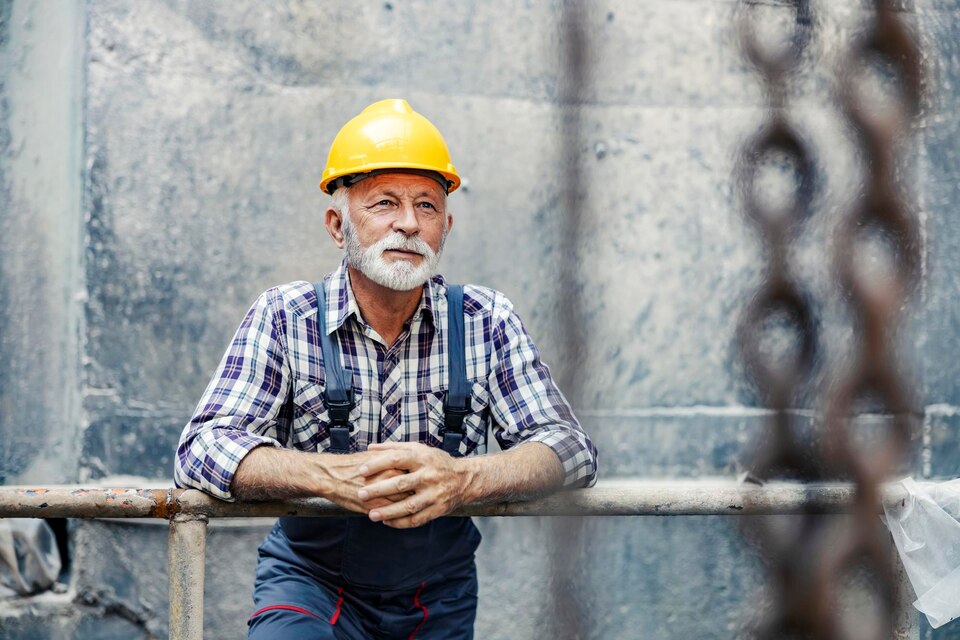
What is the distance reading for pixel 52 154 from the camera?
3457 millimetres

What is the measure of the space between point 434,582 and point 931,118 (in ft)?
7.96

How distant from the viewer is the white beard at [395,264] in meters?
2.38

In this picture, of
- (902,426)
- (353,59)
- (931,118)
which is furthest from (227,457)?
(931,118)

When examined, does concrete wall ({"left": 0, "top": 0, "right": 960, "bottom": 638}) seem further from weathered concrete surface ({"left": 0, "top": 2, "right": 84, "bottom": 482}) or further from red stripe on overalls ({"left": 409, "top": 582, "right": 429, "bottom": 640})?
red stripe on overalls ({"left": 409, "top": 582, "right": 429, "bottom": 640})

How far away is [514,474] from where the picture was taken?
6.85ft

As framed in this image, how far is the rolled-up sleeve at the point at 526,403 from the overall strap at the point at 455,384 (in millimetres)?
85

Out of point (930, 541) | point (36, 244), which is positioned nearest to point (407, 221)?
point (930, 541)

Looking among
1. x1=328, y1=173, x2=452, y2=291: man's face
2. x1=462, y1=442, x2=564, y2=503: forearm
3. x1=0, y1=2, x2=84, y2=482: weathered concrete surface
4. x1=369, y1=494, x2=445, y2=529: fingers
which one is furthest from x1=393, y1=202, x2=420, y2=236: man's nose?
x1=0, y1=2, x2=84, y2=482: weathered concrete surface

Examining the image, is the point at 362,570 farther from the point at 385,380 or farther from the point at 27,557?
the point at 27,557

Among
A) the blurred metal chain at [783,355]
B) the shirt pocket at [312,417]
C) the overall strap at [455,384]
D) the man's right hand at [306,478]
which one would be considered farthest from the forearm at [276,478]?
the blurred metal chain at [783,355]

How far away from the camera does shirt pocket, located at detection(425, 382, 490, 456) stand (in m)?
2.37

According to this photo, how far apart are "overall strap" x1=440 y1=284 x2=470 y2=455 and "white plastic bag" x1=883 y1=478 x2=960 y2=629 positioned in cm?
95

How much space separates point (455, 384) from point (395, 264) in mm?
333

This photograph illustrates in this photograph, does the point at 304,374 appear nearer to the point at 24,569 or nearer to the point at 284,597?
the point at 284,597
